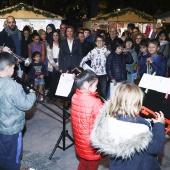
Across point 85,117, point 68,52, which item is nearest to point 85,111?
point 85,117

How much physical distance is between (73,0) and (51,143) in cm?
2489

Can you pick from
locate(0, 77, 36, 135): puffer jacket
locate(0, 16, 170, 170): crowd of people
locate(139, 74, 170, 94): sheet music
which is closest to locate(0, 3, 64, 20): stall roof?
locate(0, 16, 170, 170): crowd of people

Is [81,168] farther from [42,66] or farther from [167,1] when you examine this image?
[167,1]

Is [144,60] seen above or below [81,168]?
above

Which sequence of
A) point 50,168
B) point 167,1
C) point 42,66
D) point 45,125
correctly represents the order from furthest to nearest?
1. point 167,1
2. point 42,66
3. point 45,125
4. point 50,168

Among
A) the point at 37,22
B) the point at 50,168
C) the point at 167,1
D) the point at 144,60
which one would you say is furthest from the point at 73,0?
the point at 50,168

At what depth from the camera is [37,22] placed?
12570mm

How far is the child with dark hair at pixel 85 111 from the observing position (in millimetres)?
3139

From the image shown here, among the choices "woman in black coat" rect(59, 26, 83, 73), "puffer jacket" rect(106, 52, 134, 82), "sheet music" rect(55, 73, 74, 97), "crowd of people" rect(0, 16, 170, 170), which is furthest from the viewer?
"woman in black coat" rect(59, 26, 83, 73)

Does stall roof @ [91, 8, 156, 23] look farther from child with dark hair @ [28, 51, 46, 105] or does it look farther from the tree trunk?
the tree trunk

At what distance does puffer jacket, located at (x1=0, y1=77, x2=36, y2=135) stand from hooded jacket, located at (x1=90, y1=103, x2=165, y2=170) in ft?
3.77

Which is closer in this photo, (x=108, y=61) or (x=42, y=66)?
A: (x=108, y=61)

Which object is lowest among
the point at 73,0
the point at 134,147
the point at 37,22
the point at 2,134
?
the point at 2,134

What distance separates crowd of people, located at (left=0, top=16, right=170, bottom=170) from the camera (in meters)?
2.38
